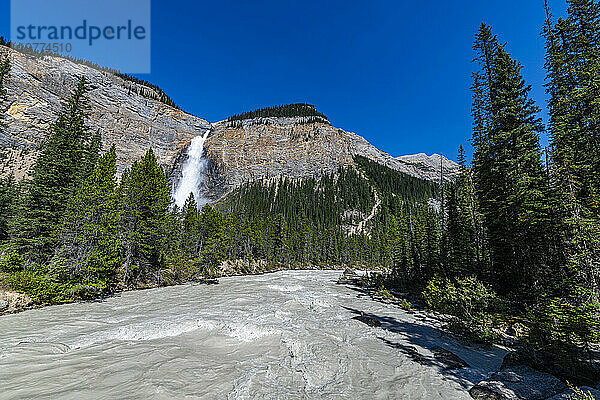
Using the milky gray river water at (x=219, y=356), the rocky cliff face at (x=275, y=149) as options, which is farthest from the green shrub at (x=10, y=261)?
the rocky cliff face at (x=275, y=149)

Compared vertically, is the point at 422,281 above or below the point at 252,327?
below

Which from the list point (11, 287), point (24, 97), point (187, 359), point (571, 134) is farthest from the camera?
point (24, 97)

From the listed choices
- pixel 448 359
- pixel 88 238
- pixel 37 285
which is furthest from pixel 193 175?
pixel 448 359

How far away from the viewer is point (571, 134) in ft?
35.1

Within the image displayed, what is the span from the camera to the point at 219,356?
26.8ft

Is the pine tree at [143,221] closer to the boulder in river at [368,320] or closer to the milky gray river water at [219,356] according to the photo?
the milky gray river water at [219,356]

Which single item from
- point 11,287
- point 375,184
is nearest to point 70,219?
point 11,287

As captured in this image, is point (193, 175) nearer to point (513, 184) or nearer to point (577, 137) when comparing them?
point (513, 184)

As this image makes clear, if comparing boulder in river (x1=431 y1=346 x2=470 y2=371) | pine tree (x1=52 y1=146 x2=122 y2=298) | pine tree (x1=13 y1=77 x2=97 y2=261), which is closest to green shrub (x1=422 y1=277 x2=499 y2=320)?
boulder in river (x1=431 y1=346 x2=470 y2=371)

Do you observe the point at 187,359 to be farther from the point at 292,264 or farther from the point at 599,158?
the point at 292,264

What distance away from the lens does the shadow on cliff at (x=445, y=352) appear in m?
7.84

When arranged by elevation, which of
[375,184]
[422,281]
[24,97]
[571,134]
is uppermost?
[24,97]

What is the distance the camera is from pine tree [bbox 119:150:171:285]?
69.3 feet

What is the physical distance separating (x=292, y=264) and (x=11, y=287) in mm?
57408
